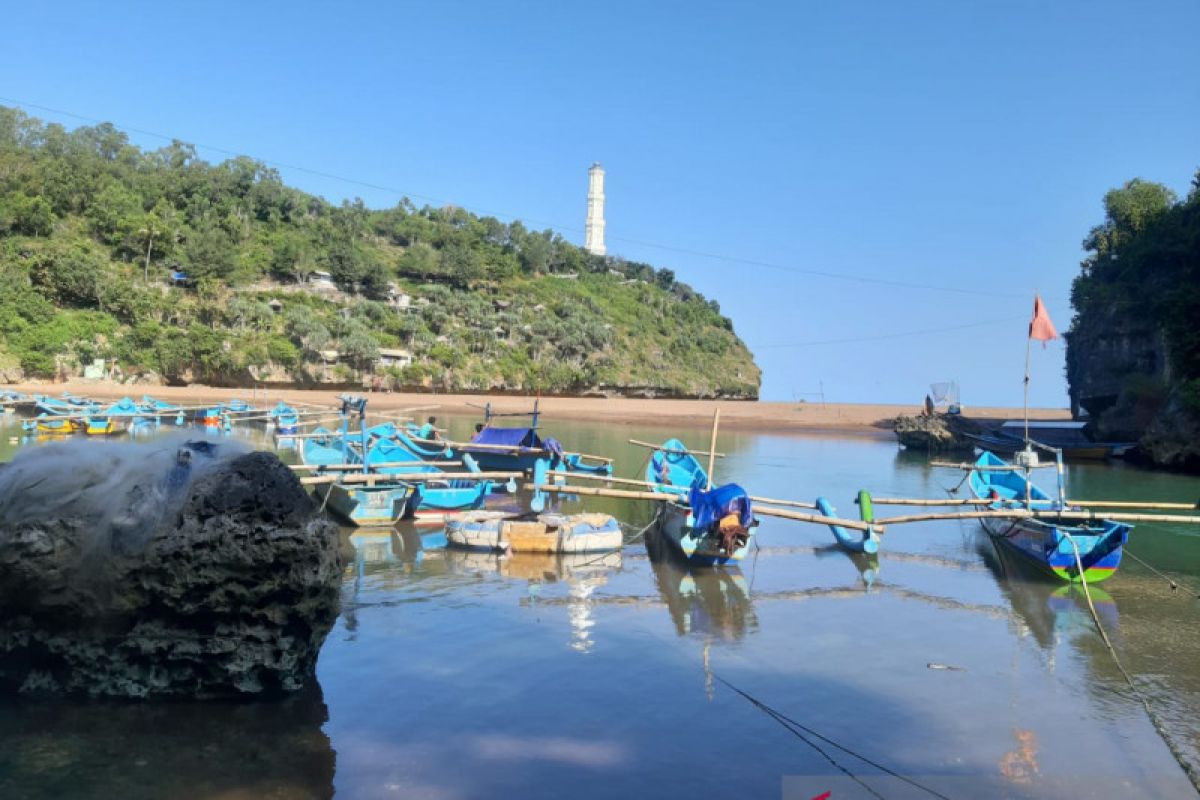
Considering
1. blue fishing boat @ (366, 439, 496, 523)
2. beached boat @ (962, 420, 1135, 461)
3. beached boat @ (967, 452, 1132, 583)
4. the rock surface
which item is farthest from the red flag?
the rock surface

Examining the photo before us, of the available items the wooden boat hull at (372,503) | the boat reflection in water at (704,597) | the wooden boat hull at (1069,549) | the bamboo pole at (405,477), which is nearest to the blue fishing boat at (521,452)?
the bamboo pole at (405,477)

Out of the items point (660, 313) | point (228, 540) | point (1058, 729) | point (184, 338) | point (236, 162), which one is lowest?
point (1058, 729)

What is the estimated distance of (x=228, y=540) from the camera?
246 inches

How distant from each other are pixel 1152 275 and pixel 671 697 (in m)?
39.2

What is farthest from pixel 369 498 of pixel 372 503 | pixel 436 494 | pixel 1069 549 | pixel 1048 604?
pixel 1069 549

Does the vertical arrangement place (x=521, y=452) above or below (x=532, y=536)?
above

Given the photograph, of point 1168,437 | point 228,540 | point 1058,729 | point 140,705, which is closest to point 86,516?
point 228,540

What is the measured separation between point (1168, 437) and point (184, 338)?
48.8m

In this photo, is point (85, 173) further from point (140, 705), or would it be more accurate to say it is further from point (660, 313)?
point (140, 705)

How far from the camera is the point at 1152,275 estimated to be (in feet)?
121

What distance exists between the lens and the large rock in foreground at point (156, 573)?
6.19 meters

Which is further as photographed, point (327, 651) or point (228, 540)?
point (327, 651)

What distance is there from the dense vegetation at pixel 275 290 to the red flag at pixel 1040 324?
43208mm

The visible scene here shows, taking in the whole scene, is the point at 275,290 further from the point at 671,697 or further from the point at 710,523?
the point at 671,697
